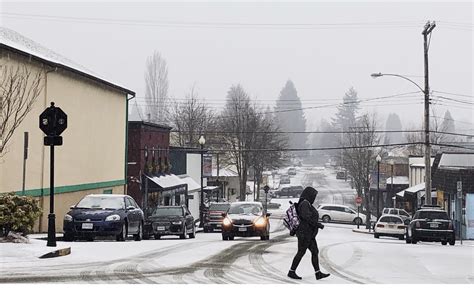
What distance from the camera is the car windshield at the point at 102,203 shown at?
23.5 metres

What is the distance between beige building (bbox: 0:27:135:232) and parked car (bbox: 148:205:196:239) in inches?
153

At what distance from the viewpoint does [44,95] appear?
29.2 metres

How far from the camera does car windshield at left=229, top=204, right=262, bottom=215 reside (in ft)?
93.6

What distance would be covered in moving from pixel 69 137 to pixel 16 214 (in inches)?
644

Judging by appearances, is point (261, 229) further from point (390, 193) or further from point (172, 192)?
point (390, 193)

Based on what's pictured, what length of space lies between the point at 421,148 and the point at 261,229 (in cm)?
8273

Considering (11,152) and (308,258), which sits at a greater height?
(11,152)

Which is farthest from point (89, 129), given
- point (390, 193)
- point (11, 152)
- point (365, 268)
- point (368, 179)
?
point (390, 193)

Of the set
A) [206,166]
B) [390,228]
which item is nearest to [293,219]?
[390,228]

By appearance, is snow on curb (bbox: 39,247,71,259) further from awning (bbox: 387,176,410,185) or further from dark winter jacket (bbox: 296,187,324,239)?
awning (bbox: 387,176,410,185)

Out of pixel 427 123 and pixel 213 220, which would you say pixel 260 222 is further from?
pixel 213 220

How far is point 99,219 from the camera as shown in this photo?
894 inches

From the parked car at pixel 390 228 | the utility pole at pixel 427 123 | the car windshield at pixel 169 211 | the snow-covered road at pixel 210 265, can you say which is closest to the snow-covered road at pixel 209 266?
Result: the snow-covered road at pixel 210 265

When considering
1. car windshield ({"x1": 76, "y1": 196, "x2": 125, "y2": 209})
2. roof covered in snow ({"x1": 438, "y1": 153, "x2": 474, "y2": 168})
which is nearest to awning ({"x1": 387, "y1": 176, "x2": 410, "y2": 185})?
roof covered in snow ({"x1": 438, "y1": 153, "x2": 474, "y2": 168})
